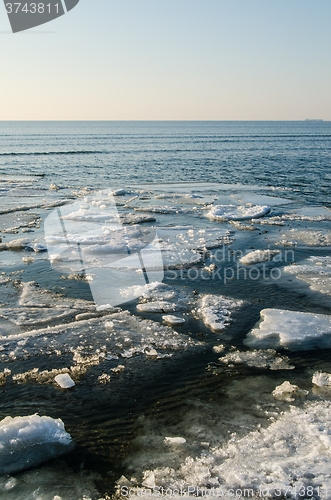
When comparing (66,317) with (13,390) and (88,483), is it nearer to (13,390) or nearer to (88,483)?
(13,390)

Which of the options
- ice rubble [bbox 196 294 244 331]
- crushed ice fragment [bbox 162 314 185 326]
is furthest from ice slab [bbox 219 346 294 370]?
crushed ice fragment [bbox 162 314 185 326]

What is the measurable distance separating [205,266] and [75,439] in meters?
5.36

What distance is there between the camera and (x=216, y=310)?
608 centimetres

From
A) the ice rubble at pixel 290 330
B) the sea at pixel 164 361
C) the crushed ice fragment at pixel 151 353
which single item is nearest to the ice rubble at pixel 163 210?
the sea at pixel 164 361

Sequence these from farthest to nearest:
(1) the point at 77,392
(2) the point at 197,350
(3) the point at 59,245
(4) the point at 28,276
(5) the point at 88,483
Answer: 1. (3) the point at 59,245
2. (4) the point at 28,276
3. (2) the point at 197,350
4. (1) the point at 77,392
5. (5) the point at 88,483

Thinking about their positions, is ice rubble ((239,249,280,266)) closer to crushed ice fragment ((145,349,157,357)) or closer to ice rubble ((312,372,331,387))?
ice rubble ((312,372,331,387))

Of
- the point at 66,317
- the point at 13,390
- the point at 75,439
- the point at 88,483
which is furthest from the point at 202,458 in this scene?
the point at 66,317

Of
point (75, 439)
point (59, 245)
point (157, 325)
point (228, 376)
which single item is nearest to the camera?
point (75, 439)

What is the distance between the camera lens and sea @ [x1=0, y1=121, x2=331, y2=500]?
312cm

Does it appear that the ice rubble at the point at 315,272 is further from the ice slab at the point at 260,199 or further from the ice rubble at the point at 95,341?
the ice slab at the point at 260,199

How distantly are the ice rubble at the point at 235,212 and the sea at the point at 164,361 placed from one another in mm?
1259

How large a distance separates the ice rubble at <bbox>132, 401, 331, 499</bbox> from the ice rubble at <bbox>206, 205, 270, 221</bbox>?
388 inches

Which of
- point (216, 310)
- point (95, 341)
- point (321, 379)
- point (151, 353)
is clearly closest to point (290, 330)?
point (321, 379)

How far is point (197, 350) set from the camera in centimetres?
500
